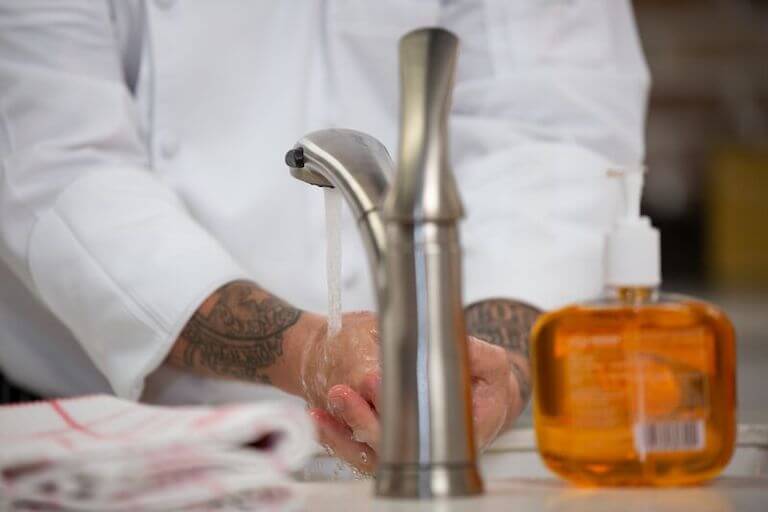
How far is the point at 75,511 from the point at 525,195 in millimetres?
657

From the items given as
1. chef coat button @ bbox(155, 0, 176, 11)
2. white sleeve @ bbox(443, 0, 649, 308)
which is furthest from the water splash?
chef coat button @ bbox(155, 0, 176, 11)

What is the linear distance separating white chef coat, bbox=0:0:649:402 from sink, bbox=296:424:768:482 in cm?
17

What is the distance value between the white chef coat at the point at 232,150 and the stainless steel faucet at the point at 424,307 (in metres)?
0.47

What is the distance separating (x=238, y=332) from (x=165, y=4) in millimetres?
316

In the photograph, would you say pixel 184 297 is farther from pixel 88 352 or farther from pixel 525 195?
pixel 525 195

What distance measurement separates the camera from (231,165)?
101 centimetres

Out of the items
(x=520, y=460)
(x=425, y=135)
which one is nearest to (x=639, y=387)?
(x=425, y=135)

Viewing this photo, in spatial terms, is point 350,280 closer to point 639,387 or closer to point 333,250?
point 333,250

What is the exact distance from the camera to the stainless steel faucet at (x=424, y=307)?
450 millimetres

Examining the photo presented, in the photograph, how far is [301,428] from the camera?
447mm

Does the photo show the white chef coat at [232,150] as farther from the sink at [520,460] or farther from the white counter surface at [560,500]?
the white counter surface at [560,500]

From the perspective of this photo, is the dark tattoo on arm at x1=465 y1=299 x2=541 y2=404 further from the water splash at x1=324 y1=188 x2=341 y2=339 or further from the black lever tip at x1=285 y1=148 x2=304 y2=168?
the black lever tip at x1=285 y1=148 x2=304 y2=168

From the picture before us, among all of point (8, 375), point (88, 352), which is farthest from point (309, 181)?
point (8, 375)

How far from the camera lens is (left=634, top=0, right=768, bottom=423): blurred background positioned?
3.90 meters
